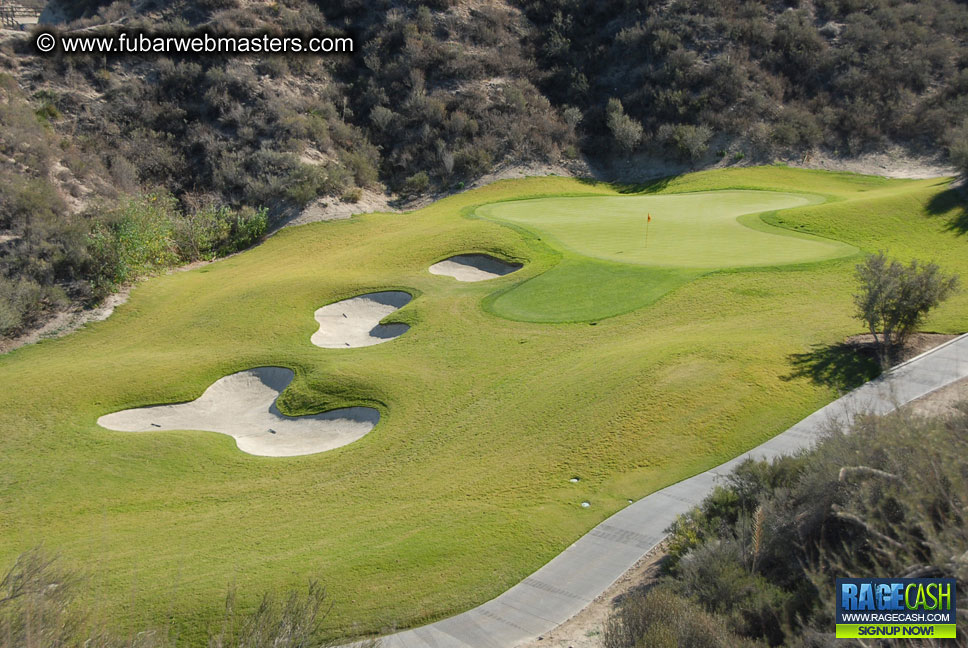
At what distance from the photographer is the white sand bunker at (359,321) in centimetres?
2327

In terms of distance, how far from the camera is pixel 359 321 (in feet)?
81.1

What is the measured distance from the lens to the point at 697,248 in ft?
82.4

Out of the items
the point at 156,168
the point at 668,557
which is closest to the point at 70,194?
the point at 156,168

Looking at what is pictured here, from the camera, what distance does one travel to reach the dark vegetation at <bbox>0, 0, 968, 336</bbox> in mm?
39812

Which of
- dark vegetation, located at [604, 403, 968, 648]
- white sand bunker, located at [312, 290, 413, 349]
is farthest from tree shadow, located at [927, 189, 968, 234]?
white sand bunker, located at [312, 290, 413, 349]

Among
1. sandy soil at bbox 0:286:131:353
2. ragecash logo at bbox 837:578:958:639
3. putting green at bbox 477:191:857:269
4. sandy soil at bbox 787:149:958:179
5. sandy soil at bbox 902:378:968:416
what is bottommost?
sandy soil at bbox 0:286:131:353

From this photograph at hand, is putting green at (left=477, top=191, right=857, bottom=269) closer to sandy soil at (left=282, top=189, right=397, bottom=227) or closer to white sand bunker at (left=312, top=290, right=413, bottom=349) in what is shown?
white sand bunker at (left=312, top=290, right=413, bottom=349)

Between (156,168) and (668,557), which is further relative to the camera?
(156,168)

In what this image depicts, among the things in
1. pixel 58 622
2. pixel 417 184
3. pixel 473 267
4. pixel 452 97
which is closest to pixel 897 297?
pixel 473 267

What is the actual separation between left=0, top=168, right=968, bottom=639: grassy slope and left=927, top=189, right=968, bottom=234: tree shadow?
0.51m

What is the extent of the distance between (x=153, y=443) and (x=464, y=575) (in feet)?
34.3

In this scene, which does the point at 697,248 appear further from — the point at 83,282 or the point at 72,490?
the point at 83,282

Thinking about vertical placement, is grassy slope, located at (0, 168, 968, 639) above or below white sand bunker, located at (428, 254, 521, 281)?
below

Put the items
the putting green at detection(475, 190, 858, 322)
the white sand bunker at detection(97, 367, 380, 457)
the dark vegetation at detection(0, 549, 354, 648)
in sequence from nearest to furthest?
1. the dark vegetation at detection(0, 549, 354, 648)
2. the white sand bunker at detection(97, 367, 380, 457)
3. the putting green at detection(475, 190, 858, 322)
